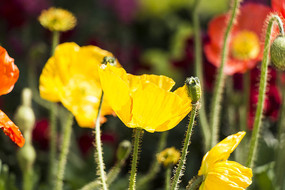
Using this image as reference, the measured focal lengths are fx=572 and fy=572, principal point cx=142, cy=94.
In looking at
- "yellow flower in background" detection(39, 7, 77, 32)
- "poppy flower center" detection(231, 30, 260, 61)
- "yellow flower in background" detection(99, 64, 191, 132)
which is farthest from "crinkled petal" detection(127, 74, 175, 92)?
"poppy flower center" detection(231, 30, 260, 61)

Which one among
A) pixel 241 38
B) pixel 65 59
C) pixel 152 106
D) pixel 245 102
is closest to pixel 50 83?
pixel 65 59

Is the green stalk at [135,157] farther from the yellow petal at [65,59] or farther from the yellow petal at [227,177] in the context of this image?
the yellow petal at [65,59]

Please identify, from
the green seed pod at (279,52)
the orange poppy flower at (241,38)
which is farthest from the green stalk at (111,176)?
the orange poppy flower at (241,38)

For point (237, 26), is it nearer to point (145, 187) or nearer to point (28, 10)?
point (145, 187)

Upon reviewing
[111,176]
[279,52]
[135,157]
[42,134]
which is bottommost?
[42,134]

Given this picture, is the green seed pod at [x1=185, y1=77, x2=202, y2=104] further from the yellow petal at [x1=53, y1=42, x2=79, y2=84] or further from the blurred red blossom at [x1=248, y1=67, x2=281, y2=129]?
the blurred red blossom at [x1=248, y1=67, x2=281, y2=129]

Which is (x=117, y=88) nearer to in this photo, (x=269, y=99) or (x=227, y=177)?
(x=227, y=177)
